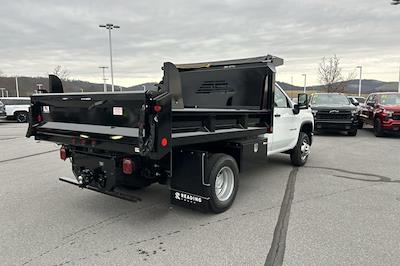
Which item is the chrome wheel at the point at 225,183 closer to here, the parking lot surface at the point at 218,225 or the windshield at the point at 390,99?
the parking lot surface at the point at 218,225

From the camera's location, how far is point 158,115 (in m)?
3.55

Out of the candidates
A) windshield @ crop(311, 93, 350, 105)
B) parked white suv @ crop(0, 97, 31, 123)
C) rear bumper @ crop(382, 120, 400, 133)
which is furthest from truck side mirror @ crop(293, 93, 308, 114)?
parked white suv @ crop(0, 97, 31, 123)

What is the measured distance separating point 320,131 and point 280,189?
10811 mm

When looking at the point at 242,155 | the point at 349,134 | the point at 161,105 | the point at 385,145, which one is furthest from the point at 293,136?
the point at 349,134

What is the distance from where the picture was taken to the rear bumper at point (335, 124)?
13.9m

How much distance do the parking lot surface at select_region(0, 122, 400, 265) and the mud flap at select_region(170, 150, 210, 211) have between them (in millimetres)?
262

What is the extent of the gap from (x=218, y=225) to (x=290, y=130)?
141 inches

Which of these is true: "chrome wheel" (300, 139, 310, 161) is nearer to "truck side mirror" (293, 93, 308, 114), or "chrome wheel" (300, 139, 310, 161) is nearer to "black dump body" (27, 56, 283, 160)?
"truck side mirror" (293, 93, 308, 114)

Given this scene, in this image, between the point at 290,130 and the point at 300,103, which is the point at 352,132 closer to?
the point at 300,103

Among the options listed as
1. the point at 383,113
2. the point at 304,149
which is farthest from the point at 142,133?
the point at 383,113

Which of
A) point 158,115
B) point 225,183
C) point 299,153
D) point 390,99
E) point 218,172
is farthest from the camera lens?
point 390,99

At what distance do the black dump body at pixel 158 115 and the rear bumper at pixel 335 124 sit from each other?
882cm

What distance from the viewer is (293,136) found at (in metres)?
7.40

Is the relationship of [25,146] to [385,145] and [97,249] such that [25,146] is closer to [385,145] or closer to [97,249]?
[97,249]
